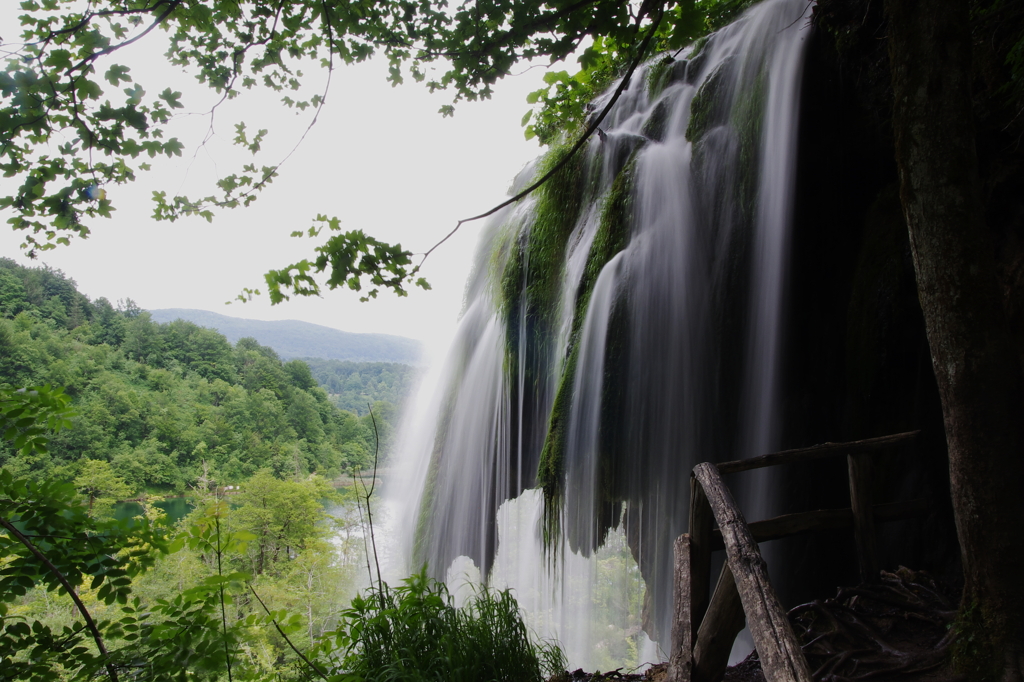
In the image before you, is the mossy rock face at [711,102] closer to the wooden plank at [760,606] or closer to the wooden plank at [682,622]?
the wooden plank at [682,622]

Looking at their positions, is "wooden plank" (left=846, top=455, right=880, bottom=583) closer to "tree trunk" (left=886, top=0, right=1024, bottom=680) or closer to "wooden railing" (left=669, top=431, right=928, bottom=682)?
"wooden railing" (left=669, top=431, right=928, bottom=682)

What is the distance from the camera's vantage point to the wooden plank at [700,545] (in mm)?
2605

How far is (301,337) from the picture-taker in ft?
299

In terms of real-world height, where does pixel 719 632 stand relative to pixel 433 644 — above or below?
above

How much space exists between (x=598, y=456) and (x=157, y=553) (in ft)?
12.8

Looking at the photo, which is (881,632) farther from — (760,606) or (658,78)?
(658,78)

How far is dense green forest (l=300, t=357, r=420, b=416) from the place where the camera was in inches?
1781

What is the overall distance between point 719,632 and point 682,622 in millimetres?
176

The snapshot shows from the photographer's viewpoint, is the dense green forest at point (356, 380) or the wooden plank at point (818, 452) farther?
the dense green forest at point (356, 380)

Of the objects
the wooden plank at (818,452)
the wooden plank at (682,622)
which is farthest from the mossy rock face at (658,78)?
the wooden plank at (682,622)

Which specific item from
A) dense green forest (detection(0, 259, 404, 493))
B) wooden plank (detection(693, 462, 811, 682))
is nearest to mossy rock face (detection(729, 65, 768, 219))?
wooden plank (detection(693, 462, 811, 682))

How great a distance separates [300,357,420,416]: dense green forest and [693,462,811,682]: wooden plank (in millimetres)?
38644

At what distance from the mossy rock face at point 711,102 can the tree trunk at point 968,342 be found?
157 inches

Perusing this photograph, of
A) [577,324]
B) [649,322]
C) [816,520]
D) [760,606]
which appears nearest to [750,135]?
[649,322]
